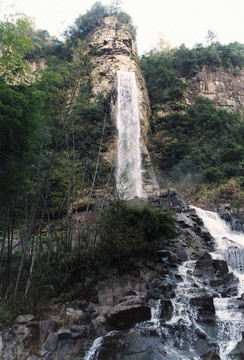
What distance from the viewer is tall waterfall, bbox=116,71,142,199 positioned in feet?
57.4

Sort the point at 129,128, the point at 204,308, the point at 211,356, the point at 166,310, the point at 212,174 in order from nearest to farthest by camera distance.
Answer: the point at 211,356
the point at 204,308
the point at 166,310
the point at 212,174
the point at 129,128

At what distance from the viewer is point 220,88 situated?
25.9 metres

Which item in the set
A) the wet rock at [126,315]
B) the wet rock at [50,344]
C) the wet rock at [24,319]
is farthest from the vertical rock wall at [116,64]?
the wet rock at [50,344]

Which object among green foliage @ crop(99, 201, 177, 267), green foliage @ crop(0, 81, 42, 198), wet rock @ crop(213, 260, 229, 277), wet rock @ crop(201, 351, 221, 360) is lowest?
wet rock @ crop(201, 351, 221, 360)

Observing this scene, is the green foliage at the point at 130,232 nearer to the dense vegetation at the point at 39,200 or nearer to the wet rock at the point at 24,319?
the dense vegetation at the point at 39,200

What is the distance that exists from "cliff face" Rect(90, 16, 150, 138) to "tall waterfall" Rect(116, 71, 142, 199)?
0.64m

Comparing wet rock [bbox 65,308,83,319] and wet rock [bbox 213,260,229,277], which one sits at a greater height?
wet rock [bbox 213,260,229,277]

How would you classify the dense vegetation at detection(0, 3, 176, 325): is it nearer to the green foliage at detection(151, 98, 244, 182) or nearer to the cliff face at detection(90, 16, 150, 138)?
the green foliage at detection(151, 98, 244, 182)

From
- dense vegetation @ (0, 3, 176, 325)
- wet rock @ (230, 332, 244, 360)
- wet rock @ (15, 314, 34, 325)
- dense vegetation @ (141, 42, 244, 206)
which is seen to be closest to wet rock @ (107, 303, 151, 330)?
dense vegetation @ (0, 3, 176, 325)

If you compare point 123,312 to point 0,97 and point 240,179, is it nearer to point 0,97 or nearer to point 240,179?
point 0,97

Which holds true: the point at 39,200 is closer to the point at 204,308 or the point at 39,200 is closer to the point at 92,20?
the point at 204,308

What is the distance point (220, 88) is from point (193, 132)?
7.84 m

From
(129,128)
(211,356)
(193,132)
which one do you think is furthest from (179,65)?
(211,356)

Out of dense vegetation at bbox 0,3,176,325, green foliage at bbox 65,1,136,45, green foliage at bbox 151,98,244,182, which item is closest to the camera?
dense vegetation at bbox 0,3,176,325
